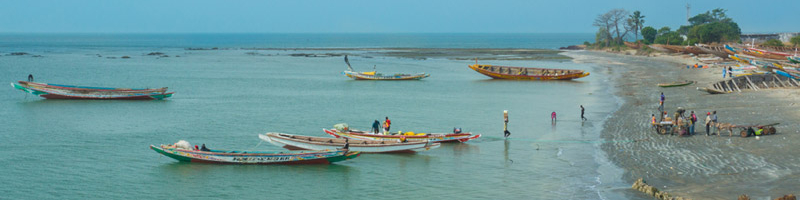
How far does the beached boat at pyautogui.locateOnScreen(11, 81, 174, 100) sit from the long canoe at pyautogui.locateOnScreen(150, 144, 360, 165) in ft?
88.0

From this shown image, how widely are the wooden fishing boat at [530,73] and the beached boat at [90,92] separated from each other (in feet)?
113

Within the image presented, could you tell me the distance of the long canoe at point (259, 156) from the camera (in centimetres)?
2709

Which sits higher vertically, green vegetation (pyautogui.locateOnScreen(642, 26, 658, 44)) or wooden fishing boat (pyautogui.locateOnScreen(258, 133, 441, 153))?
green vegetation (pyautogui.locateOnScreen(642, 26, 658, 44))

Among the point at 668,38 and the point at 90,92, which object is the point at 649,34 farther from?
the point at 90,92

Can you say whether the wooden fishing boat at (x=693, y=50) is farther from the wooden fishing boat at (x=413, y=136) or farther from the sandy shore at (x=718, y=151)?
the wooden fishing boat at (x=413, y=136)

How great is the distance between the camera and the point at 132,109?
48.2 m

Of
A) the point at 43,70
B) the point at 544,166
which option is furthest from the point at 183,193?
the point at 43,70

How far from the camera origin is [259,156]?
27156 mm

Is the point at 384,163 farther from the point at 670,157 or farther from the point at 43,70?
the point at 43,70

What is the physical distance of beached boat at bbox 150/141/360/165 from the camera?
27095 mm

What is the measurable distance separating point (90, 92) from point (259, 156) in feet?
101

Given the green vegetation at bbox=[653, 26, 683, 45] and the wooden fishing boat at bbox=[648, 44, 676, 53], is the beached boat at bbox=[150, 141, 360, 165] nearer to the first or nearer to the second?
the wooden fishing boat at bbox=[648, 44, 676, 53]

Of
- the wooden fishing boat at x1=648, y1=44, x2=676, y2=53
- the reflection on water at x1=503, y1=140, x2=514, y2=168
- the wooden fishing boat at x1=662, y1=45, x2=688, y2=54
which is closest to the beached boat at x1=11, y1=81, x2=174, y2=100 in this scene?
the reflection on water at x1=503, y1=140, x2=514, y2=168

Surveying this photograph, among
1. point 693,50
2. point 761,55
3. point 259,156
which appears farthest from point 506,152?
point 693,50
